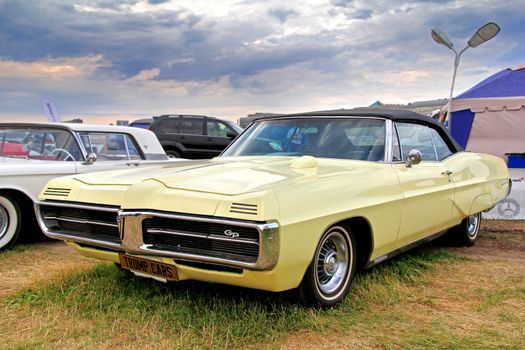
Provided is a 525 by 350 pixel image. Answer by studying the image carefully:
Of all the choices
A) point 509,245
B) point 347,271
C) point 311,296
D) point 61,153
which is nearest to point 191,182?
point 311,296

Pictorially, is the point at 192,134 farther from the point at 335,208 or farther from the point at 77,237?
the point at 335,208

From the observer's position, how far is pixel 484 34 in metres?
9.41

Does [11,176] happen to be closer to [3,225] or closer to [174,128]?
[3,225]

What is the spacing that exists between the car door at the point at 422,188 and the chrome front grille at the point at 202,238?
5.61ft

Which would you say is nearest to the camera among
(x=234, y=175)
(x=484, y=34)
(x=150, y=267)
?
(x=150, y=267)

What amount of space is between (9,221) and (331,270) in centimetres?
370

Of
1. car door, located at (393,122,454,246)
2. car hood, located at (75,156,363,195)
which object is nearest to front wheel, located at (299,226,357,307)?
car hood, located at (75,156,363,195)

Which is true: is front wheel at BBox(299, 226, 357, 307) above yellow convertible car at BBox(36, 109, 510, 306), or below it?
below

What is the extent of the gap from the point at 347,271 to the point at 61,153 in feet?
13.2

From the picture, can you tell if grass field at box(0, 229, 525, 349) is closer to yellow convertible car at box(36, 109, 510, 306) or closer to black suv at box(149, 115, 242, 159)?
yellow convertible car at box(36, 109, 510, 306)

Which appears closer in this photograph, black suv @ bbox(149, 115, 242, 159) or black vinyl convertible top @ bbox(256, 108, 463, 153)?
black vinyl convertible top @ bbox(256, 108, 463, 153)

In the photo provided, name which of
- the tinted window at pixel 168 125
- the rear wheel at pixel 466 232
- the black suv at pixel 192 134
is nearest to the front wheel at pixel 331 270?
the rear wheel at pixel 466 232

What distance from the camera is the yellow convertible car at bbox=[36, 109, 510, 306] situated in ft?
9.09

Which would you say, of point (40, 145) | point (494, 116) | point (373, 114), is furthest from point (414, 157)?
point (494, 116)
